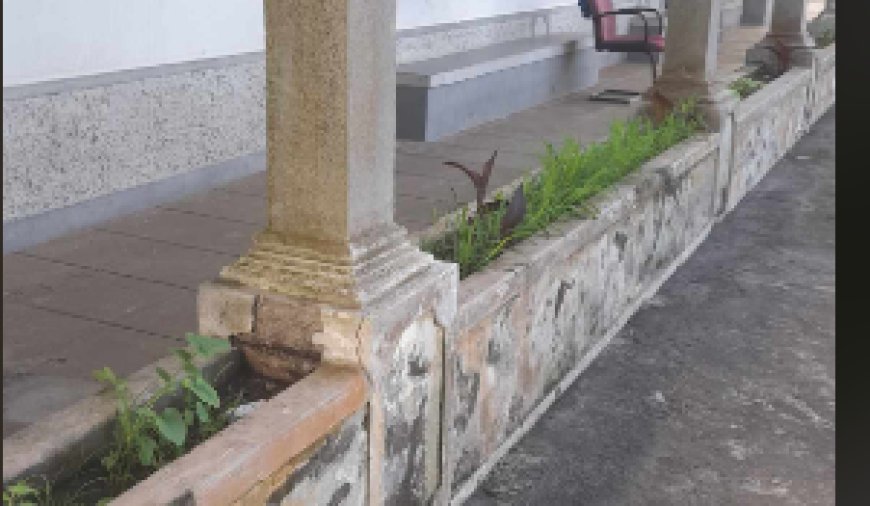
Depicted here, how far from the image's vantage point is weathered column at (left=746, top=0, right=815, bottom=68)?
9.27 metres

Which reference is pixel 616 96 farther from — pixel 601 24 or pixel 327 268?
pixel 327 268

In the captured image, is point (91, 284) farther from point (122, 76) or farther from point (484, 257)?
point (484, 257)

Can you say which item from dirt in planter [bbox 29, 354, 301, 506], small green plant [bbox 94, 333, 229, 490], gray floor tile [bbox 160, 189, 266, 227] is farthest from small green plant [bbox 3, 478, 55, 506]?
gray floor tile [bbox 160, 189, 266, 227]

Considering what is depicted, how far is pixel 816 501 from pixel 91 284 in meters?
2.91

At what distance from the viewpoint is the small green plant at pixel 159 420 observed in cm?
194

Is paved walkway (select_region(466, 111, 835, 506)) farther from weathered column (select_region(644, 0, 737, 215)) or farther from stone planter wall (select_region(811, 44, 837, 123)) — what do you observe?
stone planter wall (select_region(811, 44, 837, 123))

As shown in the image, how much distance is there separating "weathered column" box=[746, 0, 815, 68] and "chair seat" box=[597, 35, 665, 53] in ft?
3.61

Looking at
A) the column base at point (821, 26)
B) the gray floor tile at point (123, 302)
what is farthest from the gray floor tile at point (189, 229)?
Answer: the column base at point (821, 26)

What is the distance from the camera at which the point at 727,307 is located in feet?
16.8

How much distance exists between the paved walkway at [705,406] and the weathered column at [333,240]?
0.91m

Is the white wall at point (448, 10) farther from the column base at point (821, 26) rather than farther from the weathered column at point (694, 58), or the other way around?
the column base at point (821, 26)

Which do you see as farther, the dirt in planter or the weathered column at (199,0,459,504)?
the weathered column at (199,0,459,504)

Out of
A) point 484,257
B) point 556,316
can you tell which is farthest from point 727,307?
point 484,257

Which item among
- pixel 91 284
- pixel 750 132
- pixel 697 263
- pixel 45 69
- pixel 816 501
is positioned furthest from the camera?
pixel 750 132
